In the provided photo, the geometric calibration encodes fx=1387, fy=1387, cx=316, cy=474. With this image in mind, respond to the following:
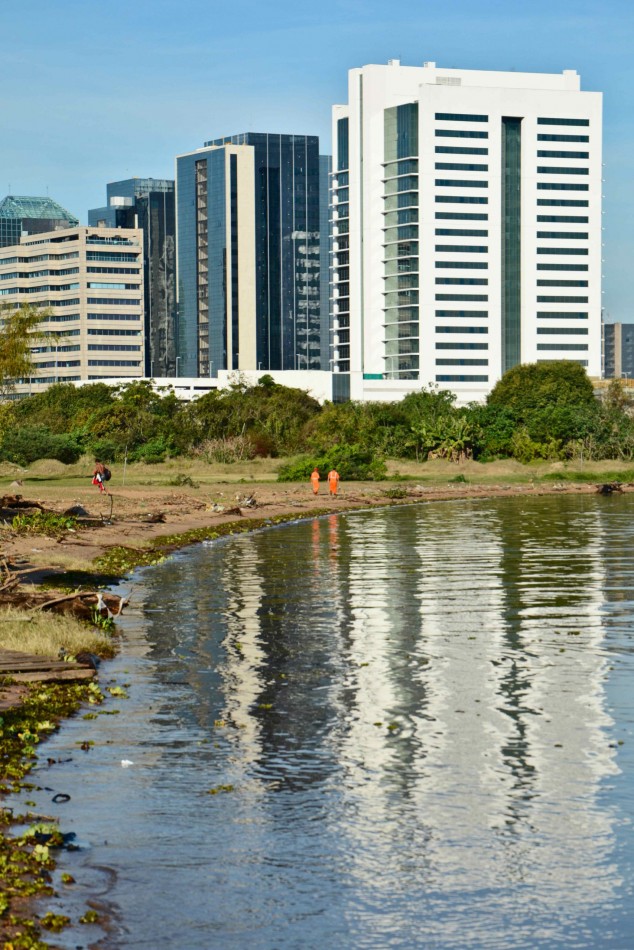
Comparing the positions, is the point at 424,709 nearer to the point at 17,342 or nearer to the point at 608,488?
the point at 17,342

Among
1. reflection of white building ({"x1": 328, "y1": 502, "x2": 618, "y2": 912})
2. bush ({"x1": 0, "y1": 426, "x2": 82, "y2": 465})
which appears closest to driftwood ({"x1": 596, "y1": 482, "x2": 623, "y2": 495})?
bush ({"x1": 0, "y1": 426, "x2": 82, "y2": 465})

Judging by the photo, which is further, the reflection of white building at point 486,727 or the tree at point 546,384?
the tree at point 546,384

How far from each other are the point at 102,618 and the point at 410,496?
5467 centimetres

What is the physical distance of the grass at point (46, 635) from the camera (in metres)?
22.9

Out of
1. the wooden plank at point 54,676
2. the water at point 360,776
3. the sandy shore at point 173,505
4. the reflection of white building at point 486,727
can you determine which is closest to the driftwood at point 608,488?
the sandy shore at point 173,505

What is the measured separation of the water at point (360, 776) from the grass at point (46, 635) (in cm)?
67

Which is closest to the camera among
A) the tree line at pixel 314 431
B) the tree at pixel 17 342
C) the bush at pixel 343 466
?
the tree at pixel 17 342

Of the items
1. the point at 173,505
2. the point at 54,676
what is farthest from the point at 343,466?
the point at 54,676

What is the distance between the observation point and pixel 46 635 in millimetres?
23781

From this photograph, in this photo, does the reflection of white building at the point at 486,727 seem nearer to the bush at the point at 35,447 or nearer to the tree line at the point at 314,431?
the bush at the point at 35,447

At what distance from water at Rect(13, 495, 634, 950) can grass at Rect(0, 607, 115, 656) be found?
0.67 metres

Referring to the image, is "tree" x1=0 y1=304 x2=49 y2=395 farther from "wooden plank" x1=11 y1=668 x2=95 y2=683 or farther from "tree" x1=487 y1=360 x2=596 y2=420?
"tree" x1=487 y1=360 x2=596 y2=420

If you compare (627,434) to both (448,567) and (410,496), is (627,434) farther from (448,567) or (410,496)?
(448,567)

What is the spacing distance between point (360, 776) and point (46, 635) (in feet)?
30.2
